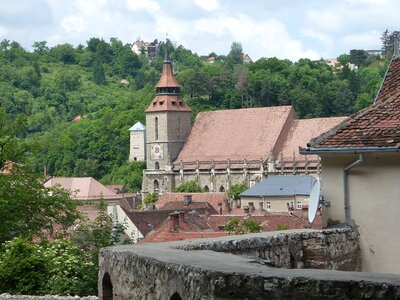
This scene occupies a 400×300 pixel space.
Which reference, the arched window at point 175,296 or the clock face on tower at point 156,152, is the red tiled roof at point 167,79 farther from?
the arched window at point 175,296

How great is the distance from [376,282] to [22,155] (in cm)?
2347

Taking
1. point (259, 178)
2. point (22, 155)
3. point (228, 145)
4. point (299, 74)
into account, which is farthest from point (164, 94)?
point (22, 155)

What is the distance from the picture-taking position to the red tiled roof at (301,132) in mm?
120188

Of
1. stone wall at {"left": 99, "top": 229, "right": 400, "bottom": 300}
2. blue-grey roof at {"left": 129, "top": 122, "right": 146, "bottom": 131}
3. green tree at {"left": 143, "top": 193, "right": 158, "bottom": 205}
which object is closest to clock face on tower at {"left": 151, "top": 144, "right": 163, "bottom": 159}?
green tree at {"left": 143, "top": 193, "right": 158, "bottom": 205}

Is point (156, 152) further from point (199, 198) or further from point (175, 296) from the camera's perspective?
point (175, 296)

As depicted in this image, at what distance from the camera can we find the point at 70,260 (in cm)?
1535

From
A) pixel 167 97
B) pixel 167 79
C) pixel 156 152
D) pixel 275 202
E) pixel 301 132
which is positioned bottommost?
pixel 275 202

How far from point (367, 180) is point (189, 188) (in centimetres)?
10551

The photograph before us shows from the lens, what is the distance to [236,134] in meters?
125

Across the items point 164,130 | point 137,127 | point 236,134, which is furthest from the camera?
point 137,127

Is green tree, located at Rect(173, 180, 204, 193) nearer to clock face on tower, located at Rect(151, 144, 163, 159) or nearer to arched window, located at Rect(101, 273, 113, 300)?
clock face on tower, located at Rect(151, 144, 163, 159)

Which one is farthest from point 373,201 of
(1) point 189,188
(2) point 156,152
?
(2) point 156,152

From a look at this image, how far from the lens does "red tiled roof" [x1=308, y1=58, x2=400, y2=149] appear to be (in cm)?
968

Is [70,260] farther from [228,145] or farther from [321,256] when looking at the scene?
[228,145]
